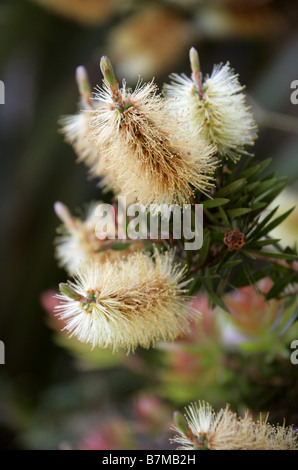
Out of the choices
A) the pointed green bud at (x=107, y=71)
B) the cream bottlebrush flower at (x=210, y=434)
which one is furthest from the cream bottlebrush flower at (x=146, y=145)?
the cream bottlebrush flower at (x=210, y=434)

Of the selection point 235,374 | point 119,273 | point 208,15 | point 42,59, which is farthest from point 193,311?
point 42,59

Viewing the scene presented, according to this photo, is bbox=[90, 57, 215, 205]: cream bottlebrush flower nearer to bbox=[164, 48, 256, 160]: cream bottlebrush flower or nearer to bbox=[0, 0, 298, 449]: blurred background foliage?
bbox=[164, 48, 256, 160]: cream bottlebrush flower

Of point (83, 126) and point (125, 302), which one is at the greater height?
point (83, 126)

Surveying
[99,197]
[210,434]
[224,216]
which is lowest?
[210,434]

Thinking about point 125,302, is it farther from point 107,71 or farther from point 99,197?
point 99,197

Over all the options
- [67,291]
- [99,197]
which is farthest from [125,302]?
[99,197]

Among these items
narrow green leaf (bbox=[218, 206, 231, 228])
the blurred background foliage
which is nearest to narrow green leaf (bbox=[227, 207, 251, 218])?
narrow green leaf (bbox=[218, 206, 231, 228])
